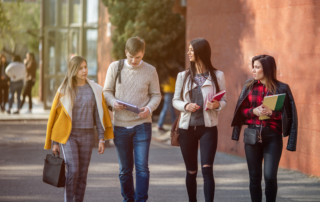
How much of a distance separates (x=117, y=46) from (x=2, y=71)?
17.1ft

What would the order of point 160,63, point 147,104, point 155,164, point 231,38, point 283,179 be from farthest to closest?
point 160,63 < point 231,38 < point 155,164 < point 283,179 < point 147,104

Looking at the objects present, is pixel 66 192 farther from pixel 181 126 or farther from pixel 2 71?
pixel 2 71

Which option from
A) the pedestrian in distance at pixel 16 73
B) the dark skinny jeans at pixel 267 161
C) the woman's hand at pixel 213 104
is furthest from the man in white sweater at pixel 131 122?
the pedestrian in distance at pixel 16 73

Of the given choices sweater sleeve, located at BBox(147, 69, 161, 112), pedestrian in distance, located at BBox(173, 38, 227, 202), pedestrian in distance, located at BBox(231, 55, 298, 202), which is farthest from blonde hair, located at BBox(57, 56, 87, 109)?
pedestrian in distance, located at BBox(231, 55, 298, 202)

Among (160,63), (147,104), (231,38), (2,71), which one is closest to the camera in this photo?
(147,104)

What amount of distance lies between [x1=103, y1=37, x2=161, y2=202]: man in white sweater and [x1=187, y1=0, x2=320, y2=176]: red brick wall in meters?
3.38

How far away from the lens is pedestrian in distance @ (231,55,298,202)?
4.67 m

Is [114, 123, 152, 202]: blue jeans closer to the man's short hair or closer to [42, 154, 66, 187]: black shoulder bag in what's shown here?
[42, 154, 66, 187]: black shoulder bag

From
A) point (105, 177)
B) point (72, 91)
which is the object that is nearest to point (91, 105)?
point (72, 91)

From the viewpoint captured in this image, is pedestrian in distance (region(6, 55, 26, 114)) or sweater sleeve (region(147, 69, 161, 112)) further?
pedestrian in distance (region(6, 55, 26, 114))

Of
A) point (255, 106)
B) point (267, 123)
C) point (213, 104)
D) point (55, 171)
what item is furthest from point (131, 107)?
point (267, 123)

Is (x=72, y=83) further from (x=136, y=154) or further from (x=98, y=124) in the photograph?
(x=136, y=154)

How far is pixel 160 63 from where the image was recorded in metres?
12.7

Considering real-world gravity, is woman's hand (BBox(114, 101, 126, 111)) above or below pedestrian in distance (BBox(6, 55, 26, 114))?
above
